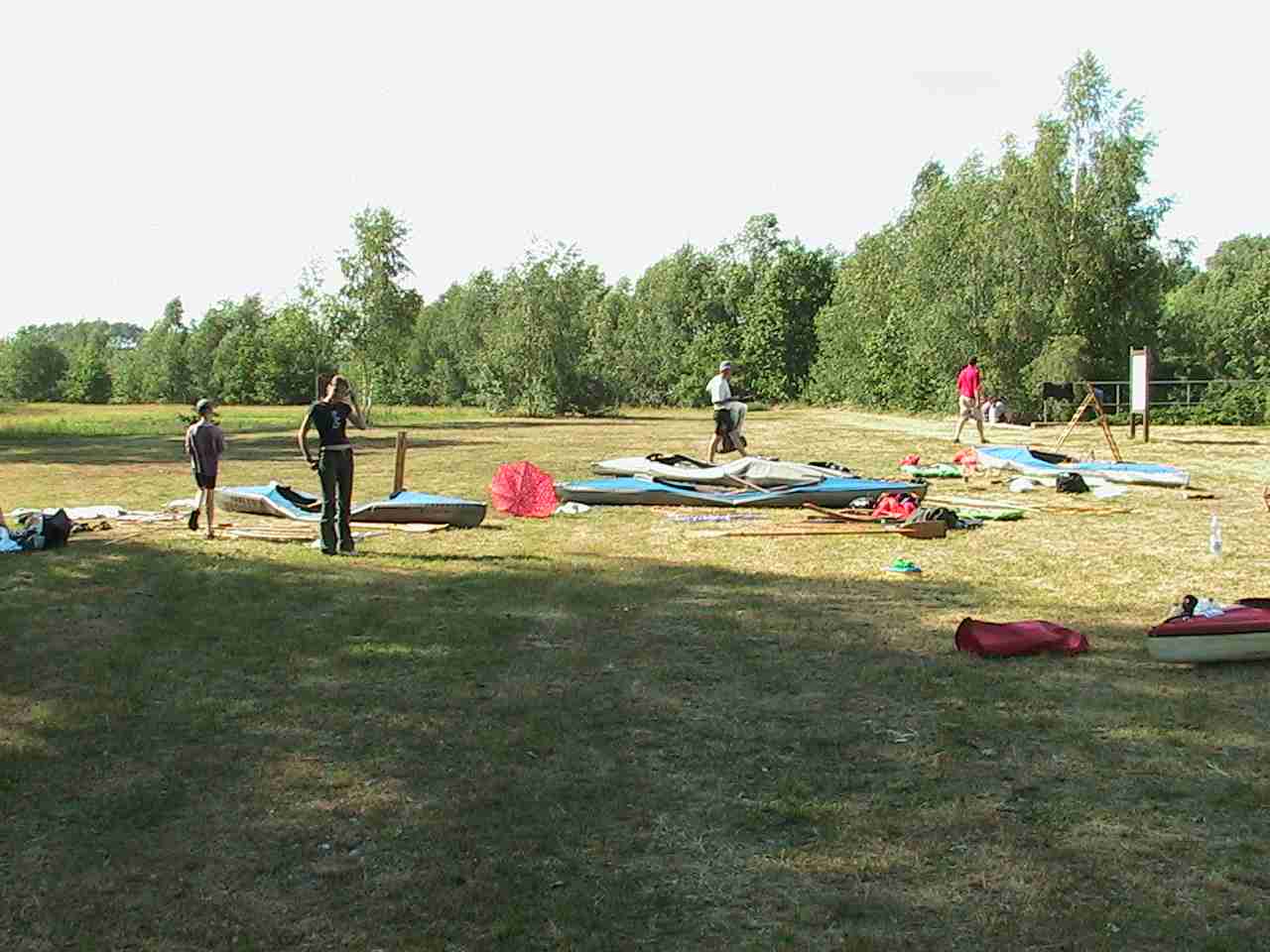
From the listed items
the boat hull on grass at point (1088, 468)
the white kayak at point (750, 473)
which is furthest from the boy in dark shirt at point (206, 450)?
the boat hull on grass at point (1088, 468)

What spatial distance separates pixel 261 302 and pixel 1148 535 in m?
83.2

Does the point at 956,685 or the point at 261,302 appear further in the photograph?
the point at 261,302

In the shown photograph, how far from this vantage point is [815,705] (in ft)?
21.6

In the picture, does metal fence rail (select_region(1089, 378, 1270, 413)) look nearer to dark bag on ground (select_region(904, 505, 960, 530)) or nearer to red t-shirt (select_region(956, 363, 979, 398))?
red t-shirt (select_region(956, 363, 979, 398))

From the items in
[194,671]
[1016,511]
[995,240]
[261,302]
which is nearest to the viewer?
[194,671]

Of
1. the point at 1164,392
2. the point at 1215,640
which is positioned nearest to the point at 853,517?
the point at 1215,640

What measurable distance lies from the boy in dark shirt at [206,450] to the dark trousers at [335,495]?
191 cm

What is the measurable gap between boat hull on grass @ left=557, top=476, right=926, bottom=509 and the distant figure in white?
357 cm

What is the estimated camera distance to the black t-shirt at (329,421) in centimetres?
1169

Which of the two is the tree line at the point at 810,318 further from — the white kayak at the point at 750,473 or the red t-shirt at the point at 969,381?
the white kayak at the point at 750,473

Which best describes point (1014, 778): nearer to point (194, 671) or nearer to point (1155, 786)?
point (1155, 786)

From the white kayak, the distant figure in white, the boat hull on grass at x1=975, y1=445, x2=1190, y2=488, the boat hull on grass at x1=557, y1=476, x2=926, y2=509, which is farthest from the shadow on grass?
the distant figure in white

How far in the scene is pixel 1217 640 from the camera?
282 inches

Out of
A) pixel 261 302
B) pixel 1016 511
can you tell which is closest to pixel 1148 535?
pixel 1016 511
